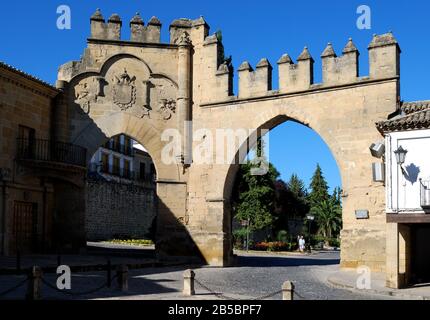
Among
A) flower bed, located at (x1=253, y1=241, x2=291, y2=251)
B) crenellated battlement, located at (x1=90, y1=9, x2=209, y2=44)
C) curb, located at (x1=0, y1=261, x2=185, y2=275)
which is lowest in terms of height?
flower bed, located at (x1=253, y1=241, x2=291, y2=251)

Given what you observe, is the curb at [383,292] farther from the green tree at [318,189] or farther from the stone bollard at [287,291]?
the green tree at [318,189]

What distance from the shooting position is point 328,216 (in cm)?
5372

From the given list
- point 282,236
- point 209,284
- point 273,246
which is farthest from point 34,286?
point 282,236

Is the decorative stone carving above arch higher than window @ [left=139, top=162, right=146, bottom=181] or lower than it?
higher

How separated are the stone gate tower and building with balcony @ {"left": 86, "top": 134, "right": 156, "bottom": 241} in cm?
938

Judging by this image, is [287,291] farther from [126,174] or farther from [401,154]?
[126,174]

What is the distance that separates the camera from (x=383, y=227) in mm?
17391

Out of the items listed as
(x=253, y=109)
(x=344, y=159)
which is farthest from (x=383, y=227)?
(x=253, y=109)

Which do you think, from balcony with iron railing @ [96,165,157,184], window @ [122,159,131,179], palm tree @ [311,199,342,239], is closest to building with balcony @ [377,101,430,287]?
balcony with iron railing @ [96,165,157,184]

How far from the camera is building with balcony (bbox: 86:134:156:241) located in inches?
1332

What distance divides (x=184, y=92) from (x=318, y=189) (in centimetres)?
4126

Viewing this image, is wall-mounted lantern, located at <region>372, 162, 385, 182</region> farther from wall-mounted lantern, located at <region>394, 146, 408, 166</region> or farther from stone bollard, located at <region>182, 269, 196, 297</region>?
stone bollard, located at <region>182, 269, 196, 297</region>

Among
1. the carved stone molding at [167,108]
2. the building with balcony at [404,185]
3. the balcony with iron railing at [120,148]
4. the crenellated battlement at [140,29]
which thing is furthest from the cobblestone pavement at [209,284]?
the balcony with iron railing at [120,148]
